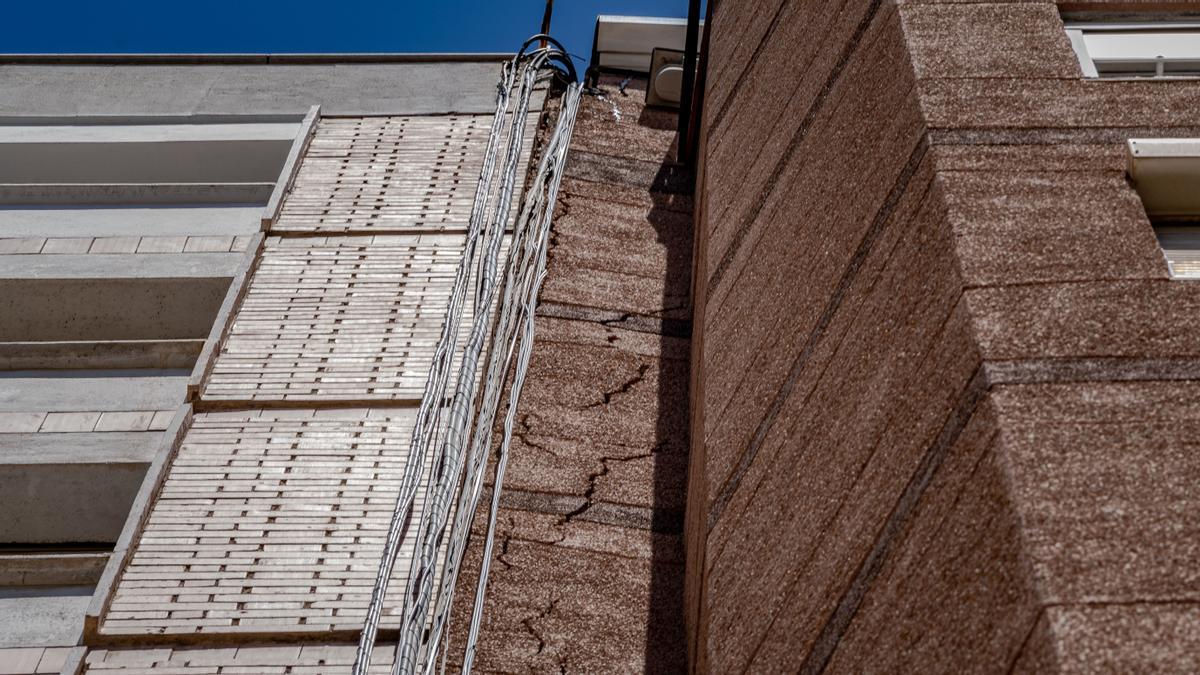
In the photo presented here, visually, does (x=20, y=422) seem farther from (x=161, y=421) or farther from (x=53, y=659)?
(x=53, y=659)

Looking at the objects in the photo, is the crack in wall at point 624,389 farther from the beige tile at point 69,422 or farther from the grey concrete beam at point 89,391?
the beige tile at point 69,422

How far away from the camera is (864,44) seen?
11.3 feet

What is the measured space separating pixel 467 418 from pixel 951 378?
9.08ft

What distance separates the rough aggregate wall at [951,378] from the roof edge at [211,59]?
6.60m

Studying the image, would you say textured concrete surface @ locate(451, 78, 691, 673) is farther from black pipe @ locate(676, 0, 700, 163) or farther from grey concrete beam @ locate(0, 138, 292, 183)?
grey concrete beam @ locate(0, 138, 292, 183)

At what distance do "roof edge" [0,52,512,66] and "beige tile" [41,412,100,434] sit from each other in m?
4.02

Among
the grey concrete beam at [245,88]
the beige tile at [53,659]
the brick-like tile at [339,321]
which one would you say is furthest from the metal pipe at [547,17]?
the beige tile at [53,659]

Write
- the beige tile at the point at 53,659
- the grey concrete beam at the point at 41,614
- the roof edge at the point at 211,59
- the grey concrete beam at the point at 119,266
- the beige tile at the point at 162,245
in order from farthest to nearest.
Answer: the roof edge at the point at 211,59
the beige tile at the point at 162,245
the grey concrete beam at the point at 119,266
the grey concrete beam at the point at 41,614
the beige tile at the point at 53,659

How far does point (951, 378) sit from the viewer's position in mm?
2271

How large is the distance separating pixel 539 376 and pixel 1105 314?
375cm

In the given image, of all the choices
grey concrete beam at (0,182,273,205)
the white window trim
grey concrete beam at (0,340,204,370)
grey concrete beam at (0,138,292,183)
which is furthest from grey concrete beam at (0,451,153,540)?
the white window trim

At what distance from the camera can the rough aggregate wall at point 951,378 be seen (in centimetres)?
189

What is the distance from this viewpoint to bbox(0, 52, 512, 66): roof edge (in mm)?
A: 9969

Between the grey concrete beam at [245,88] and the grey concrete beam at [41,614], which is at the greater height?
the grey concrete beam at [245,88]
